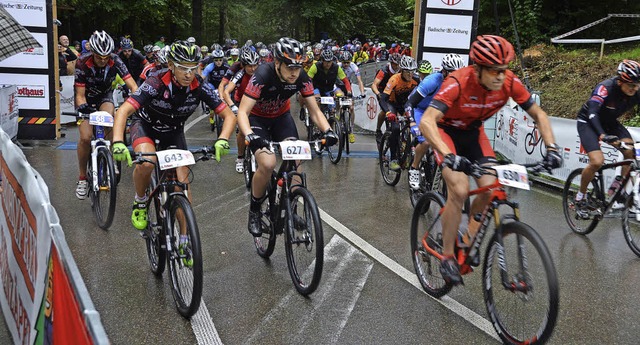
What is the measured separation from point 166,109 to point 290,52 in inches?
48.4

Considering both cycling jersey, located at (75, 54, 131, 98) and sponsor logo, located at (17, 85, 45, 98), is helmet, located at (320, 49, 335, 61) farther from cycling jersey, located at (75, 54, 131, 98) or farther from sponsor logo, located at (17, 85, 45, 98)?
sponsor logo, located at (17, 85, 45, 98)

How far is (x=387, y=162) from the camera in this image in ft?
33.7

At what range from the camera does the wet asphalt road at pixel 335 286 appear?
15.2ft

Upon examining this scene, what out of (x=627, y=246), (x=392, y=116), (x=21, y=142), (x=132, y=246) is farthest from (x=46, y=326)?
(x=21, y=142)

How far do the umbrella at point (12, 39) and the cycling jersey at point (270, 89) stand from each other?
14.9 feet

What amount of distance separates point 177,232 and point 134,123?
1.57m

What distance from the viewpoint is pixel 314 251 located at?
5.24m

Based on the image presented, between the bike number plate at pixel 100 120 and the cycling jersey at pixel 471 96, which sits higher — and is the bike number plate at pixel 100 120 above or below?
below

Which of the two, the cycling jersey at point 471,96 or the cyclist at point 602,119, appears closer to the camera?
the cycling jersey at point 471,96

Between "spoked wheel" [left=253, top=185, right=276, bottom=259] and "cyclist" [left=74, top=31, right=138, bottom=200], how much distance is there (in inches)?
111

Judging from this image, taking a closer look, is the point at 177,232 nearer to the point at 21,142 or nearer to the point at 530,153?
the point at 530,153

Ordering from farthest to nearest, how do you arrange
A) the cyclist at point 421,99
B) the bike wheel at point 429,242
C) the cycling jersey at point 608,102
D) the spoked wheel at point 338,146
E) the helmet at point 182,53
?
the spoked wheel at point 338,146 < the cyclist at point 421,99 < the cycling jersey at point 608,102 < the helmet at point 182,53 < the bike wheel at point 429,242

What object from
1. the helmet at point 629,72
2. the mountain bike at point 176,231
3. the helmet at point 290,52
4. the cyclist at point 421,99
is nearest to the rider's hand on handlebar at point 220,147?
the mountain bike at point 176,231

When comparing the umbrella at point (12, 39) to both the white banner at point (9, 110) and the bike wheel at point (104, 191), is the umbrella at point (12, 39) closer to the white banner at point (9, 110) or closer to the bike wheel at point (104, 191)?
the white banner at point (9, 110)
